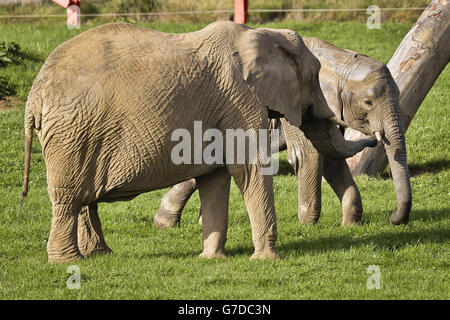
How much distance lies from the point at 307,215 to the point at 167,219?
176cm

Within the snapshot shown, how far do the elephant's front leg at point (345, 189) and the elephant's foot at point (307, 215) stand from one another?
0.35 m

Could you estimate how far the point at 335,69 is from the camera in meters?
12.1

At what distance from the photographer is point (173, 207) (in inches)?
482

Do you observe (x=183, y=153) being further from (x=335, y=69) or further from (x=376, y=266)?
(x=335, y=69)

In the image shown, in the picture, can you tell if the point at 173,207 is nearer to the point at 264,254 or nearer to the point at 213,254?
the point at 213,254

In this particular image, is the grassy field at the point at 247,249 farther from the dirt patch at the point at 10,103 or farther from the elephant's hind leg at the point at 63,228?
the dirt patch at the point at 10,103

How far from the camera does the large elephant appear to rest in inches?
353

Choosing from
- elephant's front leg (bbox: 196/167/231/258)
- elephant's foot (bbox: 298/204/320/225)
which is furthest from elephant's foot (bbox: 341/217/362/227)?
elephant's front leg (bbox: 196/167/231/258)

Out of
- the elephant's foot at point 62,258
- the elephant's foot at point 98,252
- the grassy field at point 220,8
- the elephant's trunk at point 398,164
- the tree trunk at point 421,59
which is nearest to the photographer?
the elephant's foot at point 62,258

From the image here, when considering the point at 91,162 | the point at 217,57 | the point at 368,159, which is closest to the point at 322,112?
the point at 217,57

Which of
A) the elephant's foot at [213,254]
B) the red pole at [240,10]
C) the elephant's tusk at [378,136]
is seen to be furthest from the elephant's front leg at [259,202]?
the red pole at [240,10]

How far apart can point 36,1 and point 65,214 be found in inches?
592

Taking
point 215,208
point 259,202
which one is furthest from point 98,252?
point 259,202

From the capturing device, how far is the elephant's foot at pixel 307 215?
39.0 feet
